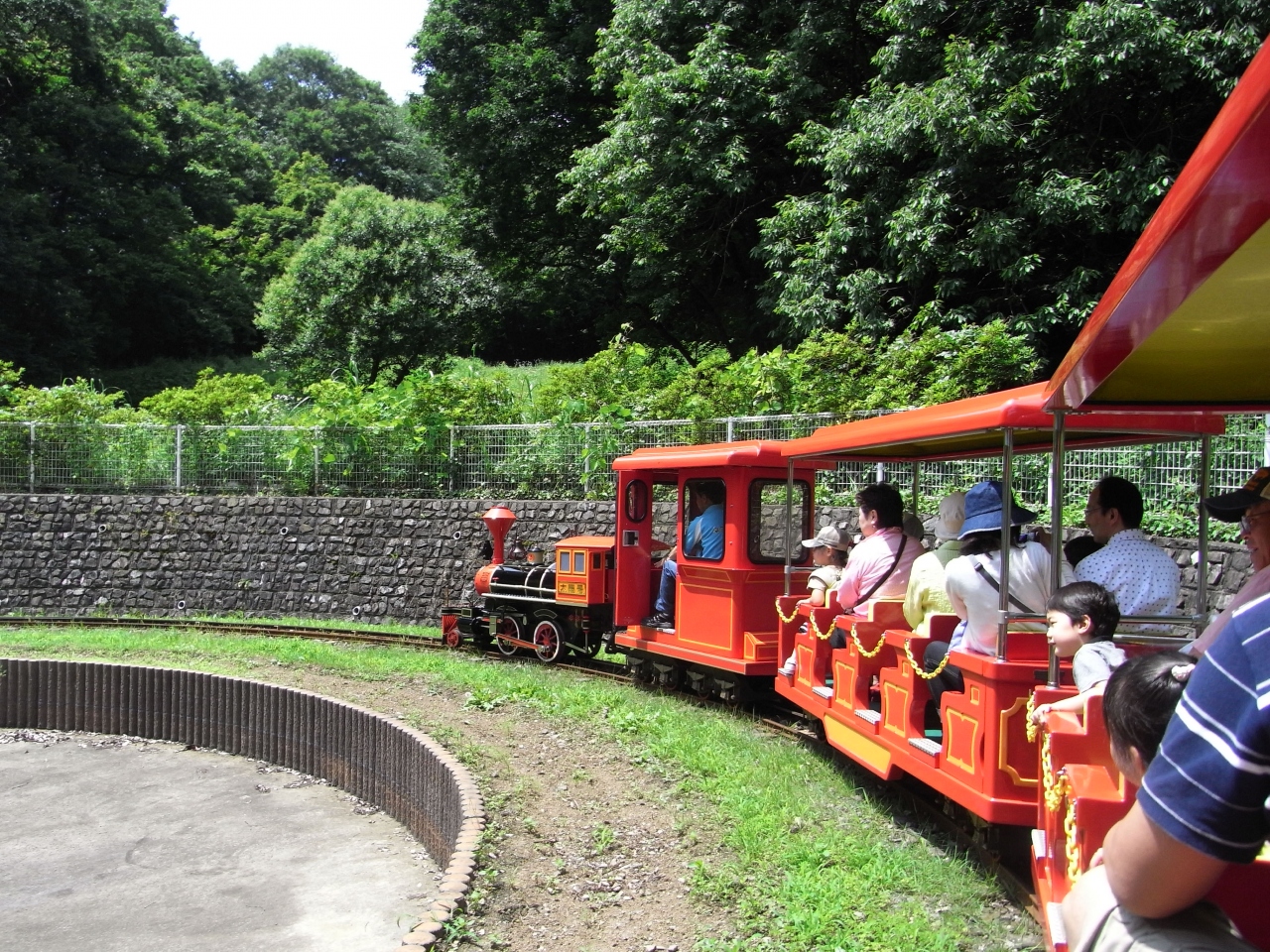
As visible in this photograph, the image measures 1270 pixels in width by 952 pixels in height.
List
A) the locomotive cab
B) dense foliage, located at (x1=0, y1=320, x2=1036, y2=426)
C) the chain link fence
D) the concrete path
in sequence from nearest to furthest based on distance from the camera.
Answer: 1. the concrete path
2. the locomotive cab
3. dense foliage, located at (x1=0, y1=320, x2=1036, y2=426)
4. the chain link fence

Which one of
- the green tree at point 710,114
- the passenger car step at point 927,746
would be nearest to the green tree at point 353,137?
the green tree at point 710,114

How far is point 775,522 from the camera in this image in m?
9.15

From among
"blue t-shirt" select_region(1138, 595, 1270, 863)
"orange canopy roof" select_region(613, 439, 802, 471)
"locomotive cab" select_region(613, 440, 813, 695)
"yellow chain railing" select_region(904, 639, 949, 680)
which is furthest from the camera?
"locomotive cab" select_region(613, 440, 813, 695)

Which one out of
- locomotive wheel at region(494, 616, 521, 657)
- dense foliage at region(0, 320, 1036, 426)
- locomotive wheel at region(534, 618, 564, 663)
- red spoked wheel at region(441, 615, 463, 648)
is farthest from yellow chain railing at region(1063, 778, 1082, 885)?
red spoked wheel at region(441, 615, 463, 648)

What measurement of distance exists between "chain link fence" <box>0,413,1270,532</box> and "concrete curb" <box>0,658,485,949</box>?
20.5ft

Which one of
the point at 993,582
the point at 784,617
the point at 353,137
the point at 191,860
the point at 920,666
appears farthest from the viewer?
the point at 353,137

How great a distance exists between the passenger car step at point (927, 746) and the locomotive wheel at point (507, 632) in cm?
719

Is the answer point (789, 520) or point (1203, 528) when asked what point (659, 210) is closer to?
point (789, 520)

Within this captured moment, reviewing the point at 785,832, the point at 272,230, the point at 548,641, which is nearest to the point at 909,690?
the point at 785,832

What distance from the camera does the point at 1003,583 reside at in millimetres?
4918

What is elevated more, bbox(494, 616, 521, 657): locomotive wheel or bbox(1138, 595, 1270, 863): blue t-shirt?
bbox(1138, 595, 1270, 863): blue t-shirt

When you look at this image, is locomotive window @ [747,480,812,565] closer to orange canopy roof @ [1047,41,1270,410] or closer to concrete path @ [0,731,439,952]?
concrete path @ [0,731,439,952]

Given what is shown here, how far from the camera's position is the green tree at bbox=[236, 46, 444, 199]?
186ft

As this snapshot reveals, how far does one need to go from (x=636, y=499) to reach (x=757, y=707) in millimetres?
2355
